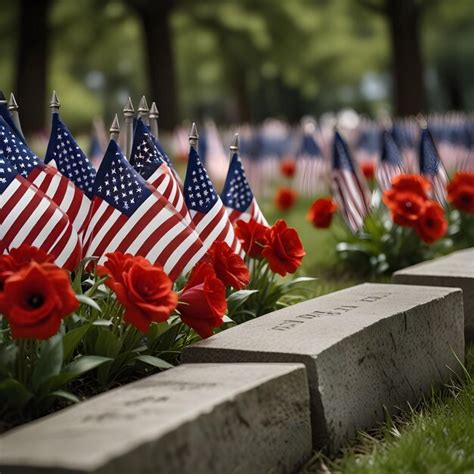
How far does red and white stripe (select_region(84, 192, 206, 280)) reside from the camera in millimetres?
4055

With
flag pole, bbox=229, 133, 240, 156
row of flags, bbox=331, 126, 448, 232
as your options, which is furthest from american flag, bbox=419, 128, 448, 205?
flag pole, bbox=229, 133, 240, 156

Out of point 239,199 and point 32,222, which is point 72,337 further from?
point 239,199

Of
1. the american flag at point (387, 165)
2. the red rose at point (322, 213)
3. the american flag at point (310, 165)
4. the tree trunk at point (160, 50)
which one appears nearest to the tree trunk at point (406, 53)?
the tree trunk at point (160, 50)

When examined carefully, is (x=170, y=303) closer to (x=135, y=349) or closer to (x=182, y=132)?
(x=135, y=349)

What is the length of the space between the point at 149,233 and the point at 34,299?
109 cm

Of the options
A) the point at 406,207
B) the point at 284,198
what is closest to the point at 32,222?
the point at 406,207

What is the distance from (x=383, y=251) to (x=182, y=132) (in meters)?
12.8

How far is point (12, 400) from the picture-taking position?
3162mm

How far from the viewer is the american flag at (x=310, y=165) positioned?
16.4 m

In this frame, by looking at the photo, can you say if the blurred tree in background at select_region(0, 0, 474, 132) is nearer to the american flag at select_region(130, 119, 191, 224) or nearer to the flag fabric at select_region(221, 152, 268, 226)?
the flag fabric at select_region(221, 152, 268, 226)

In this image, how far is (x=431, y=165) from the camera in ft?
27.3

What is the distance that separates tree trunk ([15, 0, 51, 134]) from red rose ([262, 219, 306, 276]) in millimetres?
18627

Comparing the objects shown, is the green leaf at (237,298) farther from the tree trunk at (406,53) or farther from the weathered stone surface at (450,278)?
the tree trunk at (406,53)

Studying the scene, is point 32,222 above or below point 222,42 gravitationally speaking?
below
